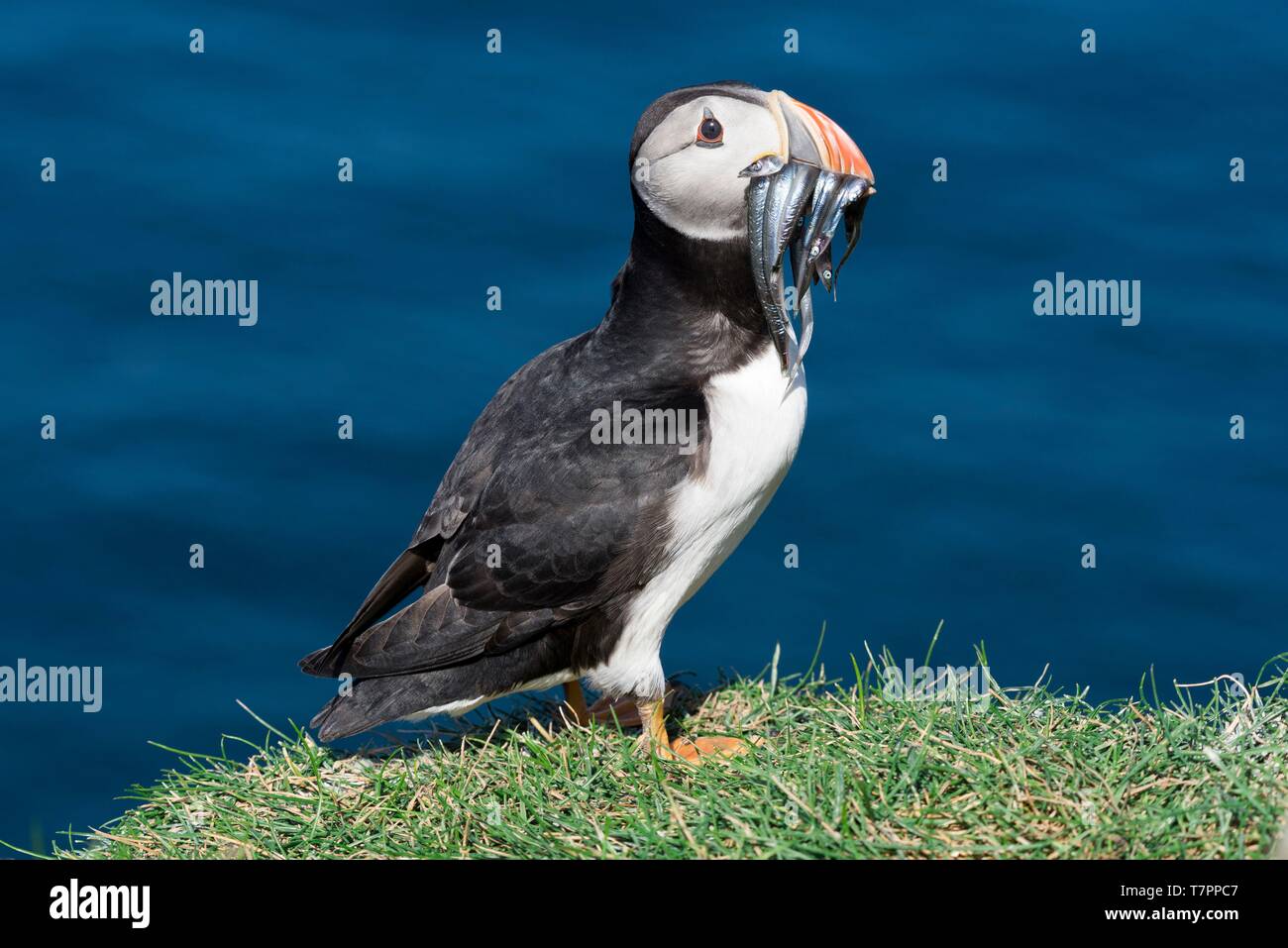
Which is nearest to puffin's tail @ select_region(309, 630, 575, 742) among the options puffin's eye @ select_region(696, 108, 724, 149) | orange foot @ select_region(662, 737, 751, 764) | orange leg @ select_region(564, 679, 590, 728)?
orange leg @ select_region(564, 679, 590, 728)

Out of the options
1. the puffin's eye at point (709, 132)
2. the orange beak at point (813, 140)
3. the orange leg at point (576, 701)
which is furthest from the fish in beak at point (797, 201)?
the orange leg at point (576, 701)

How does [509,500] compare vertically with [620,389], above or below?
below

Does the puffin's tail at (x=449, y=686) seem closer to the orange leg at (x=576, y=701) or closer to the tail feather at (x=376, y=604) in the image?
the tail feather at (x=376, y=604)

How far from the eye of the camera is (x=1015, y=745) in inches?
185

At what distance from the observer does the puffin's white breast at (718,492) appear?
5082mm

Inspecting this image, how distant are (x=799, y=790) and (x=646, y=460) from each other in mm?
1102

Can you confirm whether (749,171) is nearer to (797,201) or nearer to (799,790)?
(797,201)

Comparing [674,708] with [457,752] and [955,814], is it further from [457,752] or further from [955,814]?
[955,814]

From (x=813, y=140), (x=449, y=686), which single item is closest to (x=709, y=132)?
(x=813, y=140)

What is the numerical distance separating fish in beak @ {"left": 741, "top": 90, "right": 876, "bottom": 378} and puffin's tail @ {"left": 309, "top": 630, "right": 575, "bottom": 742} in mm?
1129

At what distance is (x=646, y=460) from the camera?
505 cm
